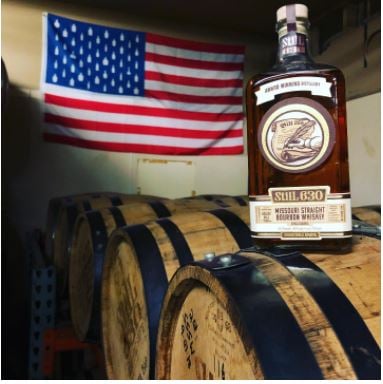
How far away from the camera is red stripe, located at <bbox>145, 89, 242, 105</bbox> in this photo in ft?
11.8

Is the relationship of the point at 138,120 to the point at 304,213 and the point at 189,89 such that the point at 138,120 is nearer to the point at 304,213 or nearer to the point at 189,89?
the point at 189,89

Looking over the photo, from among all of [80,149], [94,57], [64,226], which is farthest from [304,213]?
[94,57]

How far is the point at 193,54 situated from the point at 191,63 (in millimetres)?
84

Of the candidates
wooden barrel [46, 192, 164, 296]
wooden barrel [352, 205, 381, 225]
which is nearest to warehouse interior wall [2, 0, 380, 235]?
wooden barrel [46, 192, 164, 296]

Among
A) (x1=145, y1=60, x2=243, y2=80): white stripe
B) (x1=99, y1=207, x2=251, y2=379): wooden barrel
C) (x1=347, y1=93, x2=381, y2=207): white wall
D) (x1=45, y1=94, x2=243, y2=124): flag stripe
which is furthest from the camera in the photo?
(x1=145, y1=60, x2=243, y2=80): white stripe

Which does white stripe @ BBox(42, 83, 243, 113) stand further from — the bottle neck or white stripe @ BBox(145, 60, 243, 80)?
the bottle neck

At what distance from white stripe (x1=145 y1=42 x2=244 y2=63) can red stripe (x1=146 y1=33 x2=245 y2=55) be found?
1.0 inches

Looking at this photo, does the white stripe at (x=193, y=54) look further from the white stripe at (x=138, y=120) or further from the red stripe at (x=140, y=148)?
the red stripe at (x=140, y=148)

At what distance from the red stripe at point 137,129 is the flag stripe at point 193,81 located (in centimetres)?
41

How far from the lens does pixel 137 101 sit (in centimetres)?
355

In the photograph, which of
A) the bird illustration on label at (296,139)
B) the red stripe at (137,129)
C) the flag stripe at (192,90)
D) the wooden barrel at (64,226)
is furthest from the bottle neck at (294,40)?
the flag stripe at (192,90)

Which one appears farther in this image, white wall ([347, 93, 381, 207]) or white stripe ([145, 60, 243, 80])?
white stripe ([145, 60, 243, 80])

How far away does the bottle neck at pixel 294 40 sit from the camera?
74cm

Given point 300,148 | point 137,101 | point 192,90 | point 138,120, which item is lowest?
point 300,148
